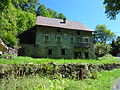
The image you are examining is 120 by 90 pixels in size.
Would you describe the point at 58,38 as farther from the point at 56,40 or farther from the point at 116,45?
the point at 116,45

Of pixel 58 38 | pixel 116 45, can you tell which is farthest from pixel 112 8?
pixel 116 45

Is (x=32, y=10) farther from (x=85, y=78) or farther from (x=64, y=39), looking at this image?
(x=85, y=78)

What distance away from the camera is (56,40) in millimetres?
27906

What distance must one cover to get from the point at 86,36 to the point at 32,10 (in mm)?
21029

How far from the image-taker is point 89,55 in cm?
3023

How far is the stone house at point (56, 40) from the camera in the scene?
26.3m

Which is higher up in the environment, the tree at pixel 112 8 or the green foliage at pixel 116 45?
the tree at pixel 112 8

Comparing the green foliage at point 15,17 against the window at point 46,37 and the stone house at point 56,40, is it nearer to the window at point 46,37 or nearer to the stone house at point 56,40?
the stone house at point 56,40

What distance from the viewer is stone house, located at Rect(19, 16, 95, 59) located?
2627 centimetres

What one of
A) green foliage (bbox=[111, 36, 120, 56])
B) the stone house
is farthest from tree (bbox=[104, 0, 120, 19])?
green foliage (bbox=[111, 36, 120, 56])

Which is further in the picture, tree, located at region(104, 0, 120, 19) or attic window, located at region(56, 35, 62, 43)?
attic window, located at region(56, 35, 62, 43)

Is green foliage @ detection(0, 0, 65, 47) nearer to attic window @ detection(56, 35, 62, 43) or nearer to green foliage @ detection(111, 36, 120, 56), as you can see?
attic window @ detection(56, 35, 62, 43)

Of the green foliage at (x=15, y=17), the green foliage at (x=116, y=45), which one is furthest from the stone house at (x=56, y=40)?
the green foliage at (x=116, y=45)

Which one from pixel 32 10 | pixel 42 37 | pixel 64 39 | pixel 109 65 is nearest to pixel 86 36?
pixel 64 39
